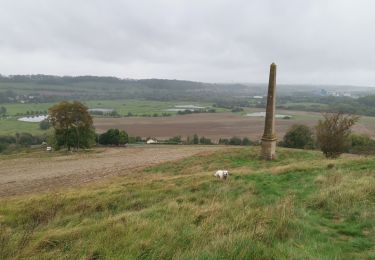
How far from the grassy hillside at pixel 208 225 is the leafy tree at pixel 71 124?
33.9 metres

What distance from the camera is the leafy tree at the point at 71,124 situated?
140ft

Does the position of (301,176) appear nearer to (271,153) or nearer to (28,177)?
(271,153)

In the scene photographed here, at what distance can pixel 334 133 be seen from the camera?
20.9m

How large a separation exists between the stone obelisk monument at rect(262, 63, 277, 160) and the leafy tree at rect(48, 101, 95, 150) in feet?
93.0

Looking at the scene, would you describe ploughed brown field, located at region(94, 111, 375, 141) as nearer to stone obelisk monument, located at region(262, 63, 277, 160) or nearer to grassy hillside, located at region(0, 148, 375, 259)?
stone obelisk monument, located at region(262, 63, 277, 160)

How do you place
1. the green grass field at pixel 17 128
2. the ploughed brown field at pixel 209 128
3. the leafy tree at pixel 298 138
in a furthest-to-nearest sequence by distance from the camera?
the green grass field at pixel 17 128, the ploughed brown field at pixel 209 128, the leafy tree at pixel 298 138

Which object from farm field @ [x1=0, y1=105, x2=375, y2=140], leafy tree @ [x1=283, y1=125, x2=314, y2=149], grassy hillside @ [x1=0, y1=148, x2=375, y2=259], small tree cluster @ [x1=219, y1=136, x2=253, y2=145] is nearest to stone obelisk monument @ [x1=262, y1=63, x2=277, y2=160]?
grassy hillside @ [x1=0, y1=148, x2=375, y2=259]

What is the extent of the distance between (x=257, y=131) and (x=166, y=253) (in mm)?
75455

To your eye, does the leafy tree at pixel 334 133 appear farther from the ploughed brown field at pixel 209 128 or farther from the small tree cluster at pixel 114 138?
the ploughed brown field at pixel 209 128

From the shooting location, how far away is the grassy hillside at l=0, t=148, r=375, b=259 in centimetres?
470

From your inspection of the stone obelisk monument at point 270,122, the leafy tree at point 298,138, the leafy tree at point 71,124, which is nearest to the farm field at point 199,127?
the leafy tree at point 298,138

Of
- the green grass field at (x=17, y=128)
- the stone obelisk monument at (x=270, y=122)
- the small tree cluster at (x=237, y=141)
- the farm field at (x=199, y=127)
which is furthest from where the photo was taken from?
the green grass field at (x=17, y=128)

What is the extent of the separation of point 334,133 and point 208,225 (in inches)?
683

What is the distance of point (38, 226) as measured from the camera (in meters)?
7.25
